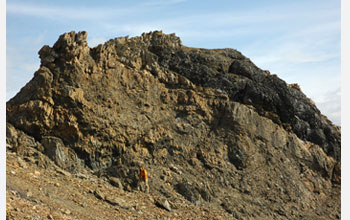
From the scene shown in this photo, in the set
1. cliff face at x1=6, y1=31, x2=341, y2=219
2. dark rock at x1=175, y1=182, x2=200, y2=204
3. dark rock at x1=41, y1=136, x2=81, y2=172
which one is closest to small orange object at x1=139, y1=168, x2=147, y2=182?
cliff face at x1=6, y1=31, x2=341, y2=219

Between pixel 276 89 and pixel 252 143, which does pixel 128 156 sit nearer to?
pixel 252 143

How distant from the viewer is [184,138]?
24.5 metres

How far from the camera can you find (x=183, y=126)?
24938 millimetres

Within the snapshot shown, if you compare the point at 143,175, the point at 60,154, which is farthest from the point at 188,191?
the point at 60,154

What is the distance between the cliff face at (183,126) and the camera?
2148 centimetres

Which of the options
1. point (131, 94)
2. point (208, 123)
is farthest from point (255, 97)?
point (131, 94)

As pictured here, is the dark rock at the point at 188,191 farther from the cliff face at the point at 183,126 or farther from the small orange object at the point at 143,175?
the small orange object at the point at 143,175

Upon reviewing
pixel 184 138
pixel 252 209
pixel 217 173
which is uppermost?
pixel 184 138

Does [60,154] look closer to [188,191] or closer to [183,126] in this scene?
[188,191]

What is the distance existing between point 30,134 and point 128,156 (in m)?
5.13

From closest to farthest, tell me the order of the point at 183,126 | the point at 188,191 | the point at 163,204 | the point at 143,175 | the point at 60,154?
the point at 163,204
the point at 60,154
the point at 143,175
the point at 188,191
the point at 183,126

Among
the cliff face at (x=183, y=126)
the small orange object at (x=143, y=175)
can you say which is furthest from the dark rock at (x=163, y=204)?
the small orange object at (x=143, y=175)

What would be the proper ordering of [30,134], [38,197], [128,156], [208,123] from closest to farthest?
[38,197]
[30,134]
[128,156]
[208,123]

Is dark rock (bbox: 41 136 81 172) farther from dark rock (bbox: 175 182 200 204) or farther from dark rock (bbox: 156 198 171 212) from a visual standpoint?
dark rock (bbox: 175 182 200 204)
